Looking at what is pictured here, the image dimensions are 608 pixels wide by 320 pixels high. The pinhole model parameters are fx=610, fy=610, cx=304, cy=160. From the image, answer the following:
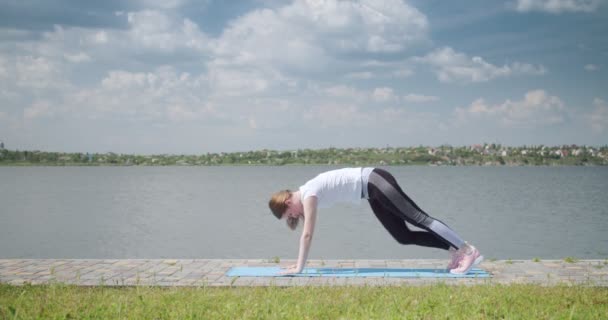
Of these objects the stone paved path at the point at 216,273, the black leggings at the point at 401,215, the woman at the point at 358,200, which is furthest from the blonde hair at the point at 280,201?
the black leggings at the point at 401,215

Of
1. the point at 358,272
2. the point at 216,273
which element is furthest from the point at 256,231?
the point at 358,272

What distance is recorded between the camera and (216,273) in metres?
8.12

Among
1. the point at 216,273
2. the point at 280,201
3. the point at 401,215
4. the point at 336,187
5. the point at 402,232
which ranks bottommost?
the point at 216,273

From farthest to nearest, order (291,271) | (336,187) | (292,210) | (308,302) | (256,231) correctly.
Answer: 1. (256,231)
2. (291,271)
3. (292,210)
4. (336,187)
5. (308,302)

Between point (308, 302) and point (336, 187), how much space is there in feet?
6.21

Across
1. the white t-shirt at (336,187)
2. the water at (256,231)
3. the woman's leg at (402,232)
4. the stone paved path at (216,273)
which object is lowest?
the water at (256,231)

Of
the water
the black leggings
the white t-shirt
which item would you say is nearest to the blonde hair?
the white t-shirt

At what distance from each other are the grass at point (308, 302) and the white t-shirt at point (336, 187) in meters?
1.17

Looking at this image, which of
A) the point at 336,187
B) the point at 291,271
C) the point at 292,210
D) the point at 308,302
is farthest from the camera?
the point at 291,271

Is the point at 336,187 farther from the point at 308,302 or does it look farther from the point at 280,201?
the point at 308,302

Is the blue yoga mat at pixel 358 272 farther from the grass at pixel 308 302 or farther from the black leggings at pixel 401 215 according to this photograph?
the grass at pixel 308 302

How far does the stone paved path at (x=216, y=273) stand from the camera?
7473mm

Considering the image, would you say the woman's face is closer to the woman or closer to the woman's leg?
the woman

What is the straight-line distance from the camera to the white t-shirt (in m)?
7.45
